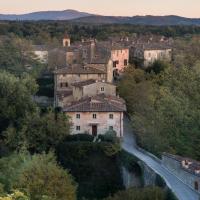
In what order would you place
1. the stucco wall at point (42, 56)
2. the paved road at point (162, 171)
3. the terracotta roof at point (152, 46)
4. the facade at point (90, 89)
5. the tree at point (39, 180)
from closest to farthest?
the paved road at point (162, 171)
the tree at point (39, 180)
the facade at point (90, 89)
the stucco wall at point (42, 56)
the terracotta roof at point (152, 46)

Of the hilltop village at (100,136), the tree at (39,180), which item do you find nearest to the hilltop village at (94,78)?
the hilltop village at (100,136)

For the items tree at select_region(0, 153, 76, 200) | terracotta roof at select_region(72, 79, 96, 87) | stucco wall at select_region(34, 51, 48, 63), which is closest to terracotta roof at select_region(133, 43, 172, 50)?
stucco wall at select_region(34, 51, 48, 63)

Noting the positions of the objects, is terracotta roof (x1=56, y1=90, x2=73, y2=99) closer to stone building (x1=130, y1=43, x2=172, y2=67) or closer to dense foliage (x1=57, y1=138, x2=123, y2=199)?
dense foliage (x1=57, y1=138, x2=123, y2=199)

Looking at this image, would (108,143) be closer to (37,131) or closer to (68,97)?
(37,131)

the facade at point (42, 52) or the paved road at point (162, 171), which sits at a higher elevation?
the facade at point (42, 52)

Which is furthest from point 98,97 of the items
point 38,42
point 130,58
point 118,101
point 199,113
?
point 38,42

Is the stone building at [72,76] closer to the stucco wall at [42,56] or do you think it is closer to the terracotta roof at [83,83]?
the terracotta roof at [83,83]

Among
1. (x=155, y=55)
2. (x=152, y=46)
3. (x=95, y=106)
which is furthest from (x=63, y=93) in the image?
(x=152, y=46)

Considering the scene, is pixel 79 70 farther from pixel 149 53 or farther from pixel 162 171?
pixel 162 171
